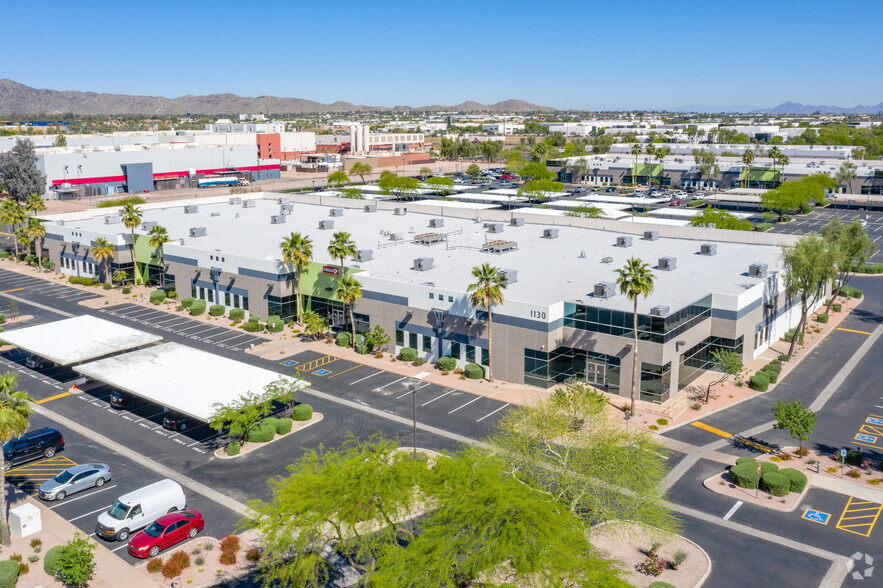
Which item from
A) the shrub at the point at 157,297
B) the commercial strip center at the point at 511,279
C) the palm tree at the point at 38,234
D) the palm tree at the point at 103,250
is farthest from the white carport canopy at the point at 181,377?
the palm tree at the point at 38,234

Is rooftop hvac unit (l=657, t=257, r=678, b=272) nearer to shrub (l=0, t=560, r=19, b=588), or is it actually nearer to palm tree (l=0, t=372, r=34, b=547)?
palm tree (l=0, t=372, r=34, b=547)

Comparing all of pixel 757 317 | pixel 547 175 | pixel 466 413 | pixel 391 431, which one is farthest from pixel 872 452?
pixel 547 175

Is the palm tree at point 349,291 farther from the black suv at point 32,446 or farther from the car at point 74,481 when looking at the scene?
the car at point 74,481

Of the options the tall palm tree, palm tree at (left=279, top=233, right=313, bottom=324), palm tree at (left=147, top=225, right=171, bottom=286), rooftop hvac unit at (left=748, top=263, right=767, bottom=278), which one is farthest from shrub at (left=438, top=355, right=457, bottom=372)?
palm tree at (left=147, top=225, right=171, bottom=286)

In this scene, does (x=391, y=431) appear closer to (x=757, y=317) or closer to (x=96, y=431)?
(x=96, y=431)

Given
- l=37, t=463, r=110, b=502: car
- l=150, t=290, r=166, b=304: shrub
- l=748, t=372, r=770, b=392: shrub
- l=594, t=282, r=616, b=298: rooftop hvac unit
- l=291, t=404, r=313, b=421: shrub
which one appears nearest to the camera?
l=37, t=463, r=110, b=502: car

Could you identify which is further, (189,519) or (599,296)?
(599,296)
